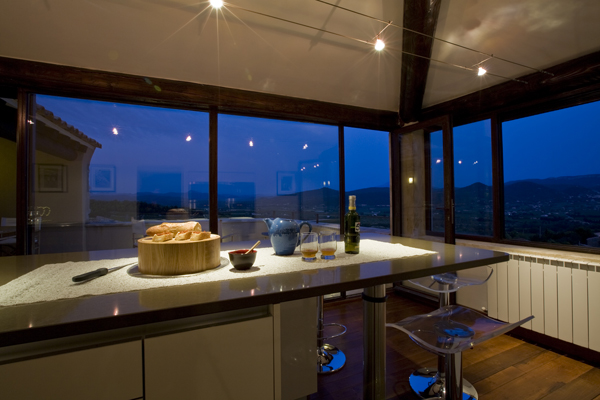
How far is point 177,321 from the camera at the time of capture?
88cm

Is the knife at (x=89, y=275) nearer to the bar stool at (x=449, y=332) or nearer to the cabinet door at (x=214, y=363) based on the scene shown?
the cabinet door at (x=214, y=363)

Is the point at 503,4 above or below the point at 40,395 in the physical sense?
above

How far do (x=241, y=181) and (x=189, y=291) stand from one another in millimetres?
2719

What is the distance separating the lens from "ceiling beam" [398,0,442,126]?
231 cm

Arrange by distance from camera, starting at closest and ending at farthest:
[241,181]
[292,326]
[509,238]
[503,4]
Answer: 1. [292,326]
2. [503,4]
3. [509,238]
4. [241,181]

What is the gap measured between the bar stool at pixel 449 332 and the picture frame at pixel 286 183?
231 centimetres

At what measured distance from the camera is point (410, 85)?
3.18 metres

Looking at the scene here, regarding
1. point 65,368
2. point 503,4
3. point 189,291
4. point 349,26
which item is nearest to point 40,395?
point 65,368

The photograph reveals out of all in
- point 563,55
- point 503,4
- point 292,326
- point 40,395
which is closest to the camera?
point 40,395

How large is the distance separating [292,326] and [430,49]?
2.69 metres

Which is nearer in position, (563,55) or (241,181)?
(563,55)

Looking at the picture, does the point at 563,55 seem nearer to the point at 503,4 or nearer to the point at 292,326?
the point at 503,4

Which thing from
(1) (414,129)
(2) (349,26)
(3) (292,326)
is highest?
(2) (349,26)

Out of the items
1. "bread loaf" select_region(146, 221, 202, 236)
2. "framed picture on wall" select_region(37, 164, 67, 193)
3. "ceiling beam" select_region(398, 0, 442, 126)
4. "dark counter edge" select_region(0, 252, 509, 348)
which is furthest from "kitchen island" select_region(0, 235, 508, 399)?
"ceiling beam" select_region(398, 0, 442, 126)
